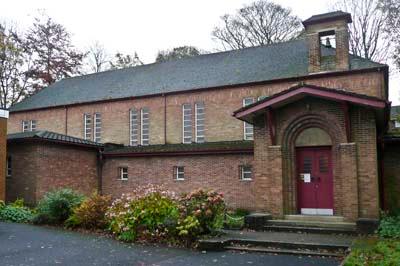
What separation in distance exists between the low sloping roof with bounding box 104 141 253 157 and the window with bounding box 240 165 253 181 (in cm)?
77

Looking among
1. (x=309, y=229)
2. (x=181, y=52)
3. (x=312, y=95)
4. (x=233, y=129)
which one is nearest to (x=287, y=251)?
(x=309, y=229)

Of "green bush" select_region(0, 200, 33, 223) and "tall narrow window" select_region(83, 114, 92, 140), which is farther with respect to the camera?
"tall narrow window" select_region(83, 114, 92, 140)

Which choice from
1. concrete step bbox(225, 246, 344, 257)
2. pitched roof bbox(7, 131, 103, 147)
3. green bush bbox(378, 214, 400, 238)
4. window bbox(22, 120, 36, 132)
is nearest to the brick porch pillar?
pitched roof bbox(7, 131, 103, 147)

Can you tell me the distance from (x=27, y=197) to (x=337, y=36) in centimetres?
1682

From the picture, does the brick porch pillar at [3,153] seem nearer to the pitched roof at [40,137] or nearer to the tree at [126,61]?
the pitched roof at [40,137]

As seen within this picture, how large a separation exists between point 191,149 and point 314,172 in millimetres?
7668

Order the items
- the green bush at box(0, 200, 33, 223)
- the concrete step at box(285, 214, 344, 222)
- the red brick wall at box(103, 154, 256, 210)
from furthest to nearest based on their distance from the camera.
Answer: the red brick wall at box(103, 154, 256, 210) < the green bush at box(0, 200, 33, 223) < the concrete step at box(285, 214, 344, 222)

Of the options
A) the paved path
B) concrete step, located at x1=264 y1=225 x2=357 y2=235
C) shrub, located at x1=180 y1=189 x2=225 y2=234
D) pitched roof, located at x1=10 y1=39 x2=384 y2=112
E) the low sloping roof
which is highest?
pitched roof, located at x1=10 y1=39 x2=384 y2=112

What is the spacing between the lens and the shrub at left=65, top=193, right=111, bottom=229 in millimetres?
14273

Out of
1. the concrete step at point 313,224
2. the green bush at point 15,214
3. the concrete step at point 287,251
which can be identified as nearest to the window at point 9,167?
the green bush at point 15,214

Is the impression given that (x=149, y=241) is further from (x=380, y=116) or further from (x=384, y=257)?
(x=380, y=116)

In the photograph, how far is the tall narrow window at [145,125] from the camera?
2551 cm

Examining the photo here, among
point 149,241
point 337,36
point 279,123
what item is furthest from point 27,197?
point 337,36

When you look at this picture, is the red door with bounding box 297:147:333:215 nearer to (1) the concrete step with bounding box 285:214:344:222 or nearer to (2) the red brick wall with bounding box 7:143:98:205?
(1) the concrete step with bounding box 285:214:344:222
